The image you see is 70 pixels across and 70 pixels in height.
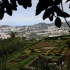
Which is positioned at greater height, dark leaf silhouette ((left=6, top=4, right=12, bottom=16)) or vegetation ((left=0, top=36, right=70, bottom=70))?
dark leaf silhouette ((left=6, top=4, right=12, bottom=16))

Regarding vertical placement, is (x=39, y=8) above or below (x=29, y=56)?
above

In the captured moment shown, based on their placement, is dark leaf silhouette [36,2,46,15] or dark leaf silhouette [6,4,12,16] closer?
dark leaf silhouette [36,2,46,15]

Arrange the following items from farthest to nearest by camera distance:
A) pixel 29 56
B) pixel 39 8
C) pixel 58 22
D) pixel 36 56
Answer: pixel 29 56 < pixel 36 56 < pixel 58 22 < pixel 39 8

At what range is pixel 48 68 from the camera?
13.8 m

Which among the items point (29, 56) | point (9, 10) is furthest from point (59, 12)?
point (29, 56)

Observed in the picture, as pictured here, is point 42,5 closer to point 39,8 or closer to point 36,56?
point 39,8

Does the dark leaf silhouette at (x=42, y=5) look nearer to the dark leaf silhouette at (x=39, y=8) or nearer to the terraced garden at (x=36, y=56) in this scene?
the dark leaf silhouette at (x=39, y=8)

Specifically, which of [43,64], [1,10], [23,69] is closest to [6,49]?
[23,69]

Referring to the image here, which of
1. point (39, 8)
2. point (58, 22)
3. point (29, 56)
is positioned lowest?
point (29, 56)

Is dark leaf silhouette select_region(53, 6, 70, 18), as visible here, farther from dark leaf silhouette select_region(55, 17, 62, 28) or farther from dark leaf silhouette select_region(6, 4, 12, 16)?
dark leaf silhouette select_region(6, 4, 12, 16)

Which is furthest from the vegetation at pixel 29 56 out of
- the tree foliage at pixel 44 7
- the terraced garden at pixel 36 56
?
the tree foliage at pixel 44 7

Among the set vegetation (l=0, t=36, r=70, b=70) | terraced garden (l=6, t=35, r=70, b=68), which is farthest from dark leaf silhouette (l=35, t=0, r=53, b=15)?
terraced garden (l=6, t=35, r=70, b=68)

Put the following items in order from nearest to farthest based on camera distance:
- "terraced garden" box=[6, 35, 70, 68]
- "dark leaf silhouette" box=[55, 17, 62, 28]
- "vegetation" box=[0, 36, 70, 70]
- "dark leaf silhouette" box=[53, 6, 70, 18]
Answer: "dark leaf silhouette" box=[53, 6, 70, 18], "dark leaf silhouette" box=[55, 17, 62, 28], "vegetation" box=[0, 36, 70, 70], "terraced garden" box=[6, 35, 70, 68]

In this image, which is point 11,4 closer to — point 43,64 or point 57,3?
point 57,3
